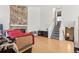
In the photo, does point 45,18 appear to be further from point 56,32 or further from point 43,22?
point 56,32

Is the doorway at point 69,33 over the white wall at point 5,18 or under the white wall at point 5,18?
under

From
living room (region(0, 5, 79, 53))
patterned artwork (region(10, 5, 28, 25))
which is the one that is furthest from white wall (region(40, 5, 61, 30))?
patterned artwork (region(10, 5, 28, 25))

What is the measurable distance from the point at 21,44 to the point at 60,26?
498 millimetres

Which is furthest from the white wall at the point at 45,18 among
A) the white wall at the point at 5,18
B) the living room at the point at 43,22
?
the white wall at the point at 5,18

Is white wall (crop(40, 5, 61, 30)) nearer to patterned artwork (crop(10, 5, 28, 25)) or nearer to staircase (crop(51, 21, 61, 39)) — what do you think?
→ staircase (crop(51, 21, 61, 39))

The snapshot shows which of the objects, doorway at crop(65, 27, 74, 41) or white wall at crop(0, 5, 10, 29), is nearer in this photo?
white wall at crop(0, 5, 10, 29)

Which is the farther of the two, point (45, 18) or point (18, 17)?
point (45, 18)

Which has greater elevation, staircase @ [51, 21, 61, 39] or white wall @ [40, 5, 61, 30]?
white wall @ [40, 5, 61, 30]

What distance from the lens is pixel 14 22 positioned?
4.12 feet

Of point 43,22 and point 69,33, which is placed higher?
point 43,22

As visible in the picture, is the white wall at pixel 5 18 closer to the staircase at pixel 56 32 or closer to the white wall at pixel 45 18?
the white wall at pixel 45 18

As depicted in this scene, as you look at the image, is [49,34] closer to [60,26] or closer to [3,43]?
[60,26]

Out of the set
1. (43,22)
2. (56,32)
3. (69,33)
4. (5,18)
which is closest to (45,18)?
(43,22)
